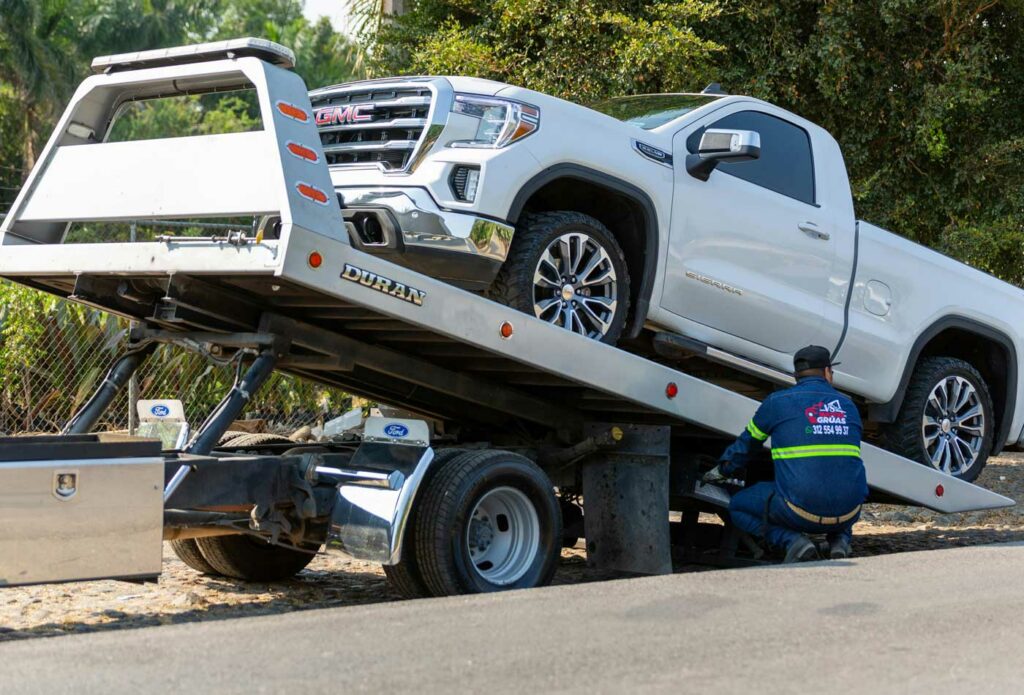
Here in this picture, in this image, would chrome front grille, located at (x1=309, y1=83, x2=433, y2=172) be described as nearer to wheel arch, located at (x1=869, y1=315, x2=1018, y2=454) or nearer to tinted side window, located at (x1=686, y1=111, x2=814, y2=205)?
tinted side window, located at (x1=686, y1=111, x2=814, y2=205)

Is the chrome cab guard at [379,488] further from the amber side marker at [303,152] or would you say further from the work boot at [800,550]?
the work boot at [800,550]

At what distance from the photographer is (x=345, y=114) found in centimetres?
673

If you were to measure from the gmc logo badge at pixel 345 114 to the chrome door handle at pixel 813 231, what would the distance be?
8.55 ft

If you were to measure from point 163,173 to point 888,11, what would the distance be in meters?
8.85

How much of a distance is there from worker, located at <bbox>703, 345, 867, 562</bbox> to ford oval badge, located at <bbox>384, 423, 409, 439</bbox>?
1937mm

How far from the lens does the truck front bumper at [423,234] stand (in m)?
6.15

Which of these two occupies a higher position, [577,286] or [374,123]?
[374,123]

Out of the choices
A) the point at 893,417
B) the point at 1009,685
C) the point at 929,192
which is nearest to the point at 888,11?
the point at 929,192

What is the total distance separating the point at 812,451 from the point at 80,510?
3.81 meters

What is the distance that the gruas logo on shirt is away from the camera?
710cm

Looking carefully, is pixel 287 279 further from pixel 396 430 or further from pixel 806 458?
pixel 806 458

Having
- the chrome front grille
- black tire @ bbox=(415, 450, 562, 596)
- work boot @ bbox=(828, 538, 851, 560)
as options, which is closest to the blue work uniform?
work boot @ bbox=(828, 538, 851, 560)

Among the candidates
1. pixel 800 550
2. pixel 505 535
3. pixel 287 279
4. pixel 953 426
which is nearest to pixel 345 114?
pixel 287 279

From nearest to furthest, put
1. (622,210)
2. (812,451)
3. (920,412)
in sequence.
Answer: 1. (622,210)
2. (812,451)
3. (920,412)
